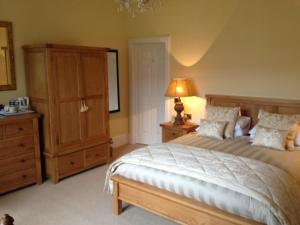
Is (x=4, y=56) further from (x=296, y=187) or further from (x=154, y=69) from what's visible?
(x=296, y=187)

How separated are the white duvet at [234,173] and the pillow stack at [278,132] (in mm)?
808

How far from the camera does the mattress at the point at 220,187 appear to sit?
2277mm

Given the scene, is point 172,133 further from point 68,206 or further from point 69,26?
point 69,26

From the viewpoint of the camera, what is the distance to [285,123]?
11.6 ft

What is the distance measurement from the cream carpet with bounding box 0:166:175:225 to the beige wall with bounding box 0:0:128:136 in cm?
133

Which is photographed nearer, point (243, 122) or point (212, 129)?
point (212, 129)

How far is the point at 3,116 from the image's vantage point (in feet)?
11.9

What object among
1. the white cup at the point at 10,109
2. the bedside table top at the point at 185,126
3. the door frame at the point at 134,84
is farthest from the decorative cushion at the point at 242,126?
the white cup at the point at 10,109

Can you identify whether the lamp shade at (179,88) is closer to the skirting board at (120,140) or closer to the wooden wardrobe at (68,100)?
the wooden wardrobe at (68,100)

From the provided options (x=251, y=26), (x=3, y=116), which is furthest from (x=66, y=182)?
(x=251, y=26)

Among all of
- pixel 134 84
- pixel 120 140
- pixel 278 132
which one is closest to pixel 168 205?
pixel 278 132

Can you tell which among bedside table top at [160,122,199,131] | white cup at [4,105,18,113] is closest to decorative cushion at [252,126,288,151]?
bedside table top at [160,122,199,131]

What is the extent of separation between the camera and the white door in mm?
5379

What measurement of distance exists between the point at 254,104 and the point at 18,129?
323cm
